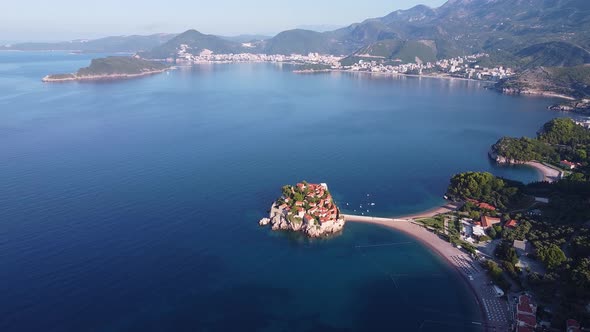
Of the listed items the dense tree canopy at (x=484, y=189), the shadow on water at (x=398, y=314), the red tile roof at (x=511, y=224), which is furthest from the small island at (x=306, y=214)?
the red tile roof at (x=511, y=224)

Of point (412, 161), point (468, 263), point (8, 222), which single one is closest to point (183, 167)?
point (8, 222)

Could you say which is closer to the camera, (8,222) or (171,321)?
(171,321)

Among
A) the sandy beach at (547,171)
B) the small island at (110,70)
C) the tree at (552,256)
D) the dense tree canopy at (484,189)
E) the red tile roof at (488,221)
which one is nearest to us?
the tree at (552,256)

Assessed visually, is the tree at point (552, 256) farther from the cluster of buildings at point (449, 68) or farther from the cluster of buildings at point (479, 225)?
the cluster of buildings at point (449, 68)

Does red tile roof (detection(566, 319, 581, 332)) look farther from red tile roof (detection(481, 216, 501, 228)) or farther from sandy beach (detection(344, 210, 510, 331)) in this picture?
red tile roof (detection(481, 216, 501, 228))

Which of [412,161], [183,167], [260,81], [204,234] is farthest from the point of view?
[260,81]

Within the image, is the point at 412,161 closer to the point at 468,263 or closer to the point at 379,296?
the point at 468,263
